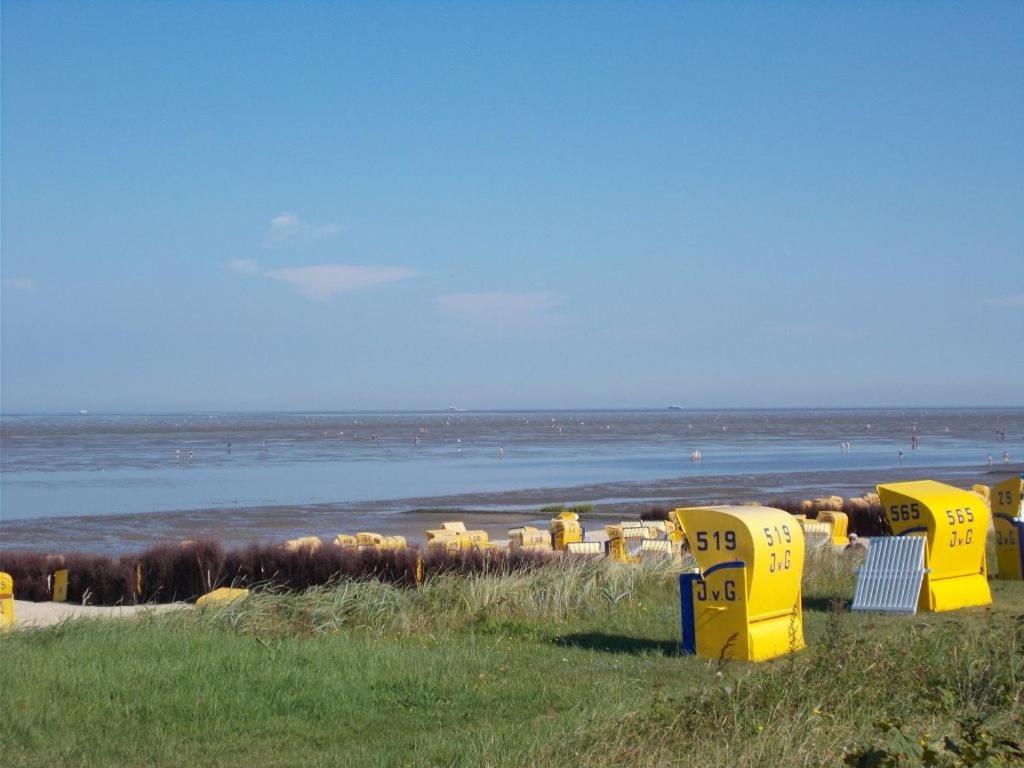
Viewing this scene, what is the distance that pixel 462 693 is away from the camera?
29.4 ft

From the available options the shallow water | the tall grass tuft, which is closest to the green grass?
the tall grass tuft

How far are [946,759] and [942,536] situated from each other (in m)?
8.71

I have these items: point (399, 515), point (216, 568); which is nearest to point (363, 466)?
point (399, 515)

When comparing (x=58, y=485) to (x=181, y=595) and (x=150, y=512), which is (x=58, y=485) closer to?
(x=150, y=512)

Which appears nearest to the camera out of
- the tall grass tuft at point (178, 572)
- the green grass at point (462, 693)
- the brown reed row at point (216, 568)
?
the green grass at point (462, 693)

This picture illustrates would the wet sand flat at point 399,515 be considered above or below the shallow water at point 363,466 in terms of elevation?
below

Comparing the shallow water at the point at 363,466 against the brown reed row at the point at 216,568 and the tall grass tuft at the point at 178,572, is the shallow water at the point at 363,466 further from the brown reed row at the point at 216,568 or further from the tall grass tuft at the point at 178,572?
the tall grass tuft at the point at 178,572

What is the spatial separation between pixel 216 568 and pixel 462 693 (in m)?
10.6

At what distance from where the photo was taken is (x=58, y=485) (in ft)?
158

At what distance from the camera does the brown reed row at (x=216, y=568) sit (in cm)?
1730

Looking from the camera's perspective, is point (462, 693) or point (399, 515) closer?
point (462, 693)

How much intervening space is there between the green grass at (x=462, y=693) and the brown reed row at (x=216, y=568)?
484 cm

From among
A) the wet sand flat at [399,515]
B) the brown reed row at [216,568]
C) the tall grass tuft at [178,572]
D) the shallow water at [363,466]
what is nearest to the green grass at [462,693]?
the brown reed row at [216,568]

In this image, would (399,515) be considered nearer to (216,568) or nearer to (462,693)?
(216,568)
